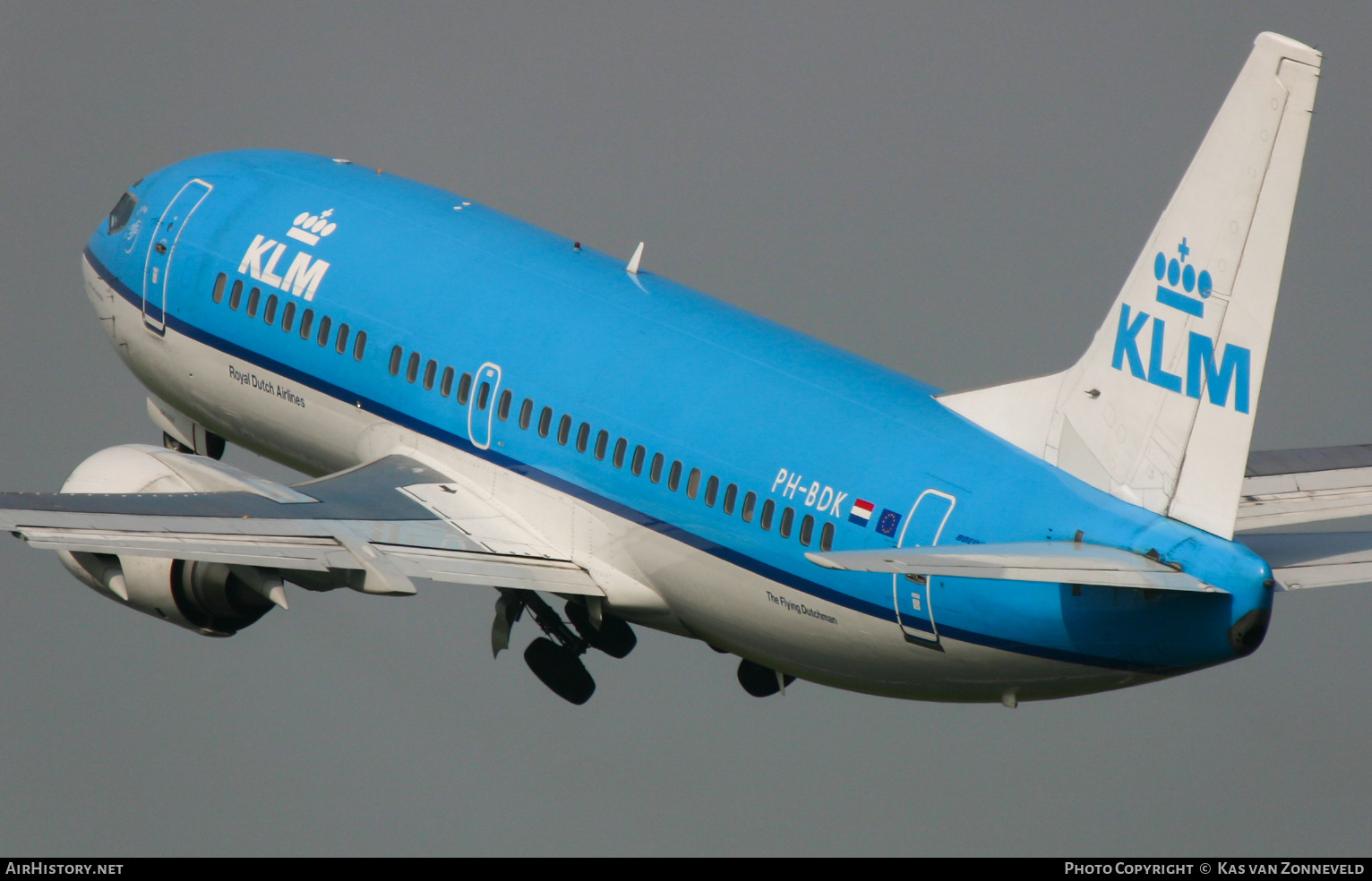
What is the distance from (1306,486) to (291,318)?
14438 mm

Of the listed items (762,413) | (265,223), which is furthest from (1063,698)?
(265,223)

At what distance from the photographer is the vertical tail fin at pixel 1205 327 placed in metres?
25.7

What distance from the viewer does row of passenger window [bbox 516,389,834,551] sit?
30.2 meters

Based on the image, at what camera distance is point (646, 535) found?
31.9 metres

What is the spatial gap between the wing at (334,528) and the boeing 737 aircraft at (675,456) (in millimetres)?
57

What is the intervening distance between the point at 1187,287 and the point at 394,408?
12378 mm

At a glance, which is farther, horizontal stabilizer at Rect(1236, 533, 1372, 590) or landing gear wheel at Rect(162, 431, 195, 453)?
landing gear wheel at Rect(162, 431, 195, 453)

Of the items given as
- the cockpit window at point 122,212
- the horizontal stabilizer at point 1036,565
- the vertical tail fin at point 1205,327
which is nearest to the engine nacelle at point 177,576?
the cockpit window at point 122,212

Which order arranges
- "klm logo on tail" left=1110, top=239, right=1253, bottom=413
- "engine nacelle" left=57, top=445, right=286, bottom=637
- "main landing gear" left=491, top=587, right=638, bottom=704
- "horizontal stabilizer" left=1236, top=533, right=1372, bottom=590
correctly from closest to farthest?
"klm logo on tail" left=1110, top=239, right=1253, bottom=413, "horizontal stabilizer" left=1236, top=533, right=1372, bottom=590, "engine nacelle" left=57, top=445, right=286, bottom=637, "main landing gear" left=491, top=587, right=638, bottom=704

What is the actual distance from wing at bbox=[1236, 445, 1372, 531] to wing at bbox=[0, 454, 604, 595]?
28.8 ft

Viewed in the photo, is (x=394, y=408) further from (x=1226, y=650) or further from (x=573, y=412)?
(x=1226, y=650)

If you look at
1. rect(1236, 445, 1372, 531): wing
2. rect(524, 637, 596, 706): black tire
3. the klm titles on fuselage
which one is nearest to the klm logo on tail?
rect(1236, 445, 1372, 531): wing

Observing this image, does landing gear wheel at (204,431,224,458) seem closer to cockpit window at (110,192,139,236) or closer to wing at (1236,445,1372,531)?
cockpit window at (110,192,139,236)

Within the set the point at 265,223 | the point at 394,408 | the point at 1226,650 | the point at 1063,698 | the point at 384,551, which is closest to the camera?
the point at 1226,650
